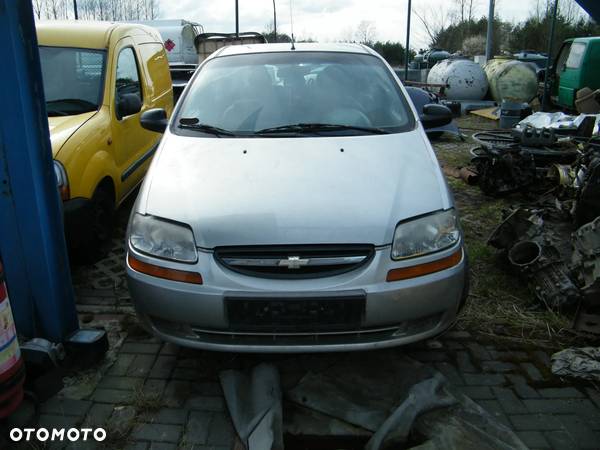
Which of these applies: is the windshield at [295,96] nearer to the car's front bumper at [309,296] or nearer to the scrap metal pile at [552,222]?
the car's front bumper at [309,296]

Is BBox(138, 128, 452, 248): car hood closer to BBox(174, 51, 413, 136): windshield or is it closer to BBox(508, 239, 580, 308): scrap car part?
BBox(174, 51, 413, 136): windshield

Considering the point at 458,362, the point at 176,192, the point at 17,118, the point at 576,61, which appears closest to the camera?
the point at 17,118

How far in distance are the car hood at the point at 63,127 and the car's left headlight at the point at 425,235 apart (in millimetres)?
2424

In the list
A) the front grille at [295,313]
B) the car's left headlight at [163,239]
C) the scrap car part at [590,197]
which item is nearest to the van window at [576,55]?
the scrap car part at [590,197]

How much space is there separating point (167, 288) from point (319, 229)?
2.51ft

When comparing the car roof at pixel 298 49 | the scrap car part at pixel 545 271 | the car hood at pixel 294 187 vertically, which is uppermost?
the car roof at pixel 298 49

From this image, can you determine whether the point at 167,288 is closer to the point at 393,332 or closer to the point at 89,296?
the point at 393,332

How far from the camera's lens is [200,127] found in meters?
3.41

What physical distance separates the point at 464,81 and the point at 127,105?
11724 mm

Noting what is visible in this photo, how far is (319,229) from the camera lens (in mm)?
2475

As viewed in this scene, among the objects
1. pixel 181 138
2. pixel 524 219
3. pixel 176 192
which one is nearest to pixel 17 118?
pixel 176 192

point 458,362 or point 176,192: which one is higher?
point 176,192

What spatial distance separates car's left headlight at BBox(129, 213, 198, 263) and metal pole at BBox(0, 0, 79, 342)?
1.44 ft

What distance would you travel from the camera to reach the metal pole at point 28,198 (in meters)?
2.39
